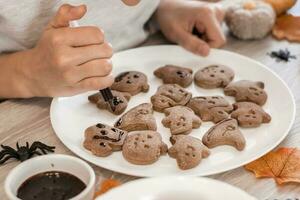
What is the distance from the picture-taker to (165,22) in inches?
47.1

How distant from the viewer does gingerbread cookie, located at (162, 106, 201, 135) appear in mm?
879

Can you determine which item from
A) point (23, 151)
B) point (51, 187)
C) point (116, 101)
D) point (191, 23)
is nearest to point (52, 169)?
point (51, 187)

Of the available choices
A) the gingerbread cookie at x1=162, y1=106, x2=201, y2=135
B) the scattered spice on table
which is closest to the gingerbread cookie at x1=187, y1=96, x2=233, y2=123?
the gingerbread cookie at x1=162, y1=106, x2=201, y2=135

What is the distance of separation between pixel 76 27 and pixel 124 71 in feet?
0.69

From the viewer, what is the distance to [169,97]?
0.96 m

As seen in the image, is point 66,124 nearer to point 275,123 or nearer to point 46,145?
point 46,145

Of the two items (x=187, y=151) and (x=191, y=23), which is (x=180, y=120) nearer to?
(x=187, y=151)

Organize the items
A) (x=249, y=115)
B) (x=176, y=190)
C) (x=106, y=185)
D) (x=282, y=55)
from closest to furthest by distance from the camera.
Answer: (x=176, y=190) < (x=106, y=185) < (x=249, y=115) < (x=282, y=55)

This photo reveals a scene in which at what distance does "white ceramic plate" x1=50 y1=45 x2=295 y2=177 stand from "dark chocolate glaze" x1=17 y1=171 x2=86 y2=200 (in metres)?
0.10

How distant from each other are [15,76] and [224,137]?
0.39 m

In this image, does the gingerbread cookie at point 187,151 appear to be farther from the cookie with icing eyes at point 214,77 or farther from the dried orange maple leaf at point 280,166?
the cookie with icing eyes at point 214,77

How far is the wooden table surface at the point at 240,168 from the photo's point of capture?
79 centimetres

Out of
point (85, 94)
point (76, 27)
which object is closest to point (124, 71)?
point (85, 94)

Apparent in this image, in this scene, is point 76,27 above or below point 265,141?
above
